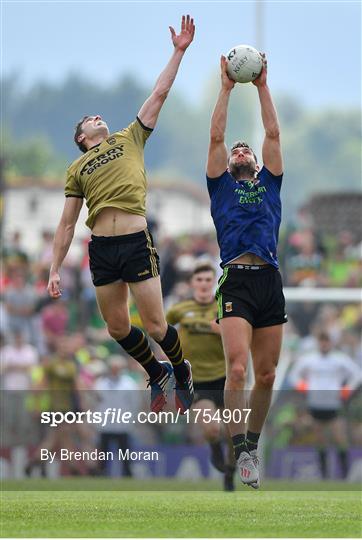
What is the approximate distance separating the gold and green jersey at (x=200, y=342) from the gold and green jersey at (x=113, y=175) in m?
3.37

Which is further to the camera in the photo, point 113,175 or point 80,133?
point 80,133

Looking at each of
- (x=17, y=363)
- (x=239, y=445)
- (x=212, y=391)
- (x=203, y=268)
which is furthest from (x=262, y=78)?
(x=17, y=363)

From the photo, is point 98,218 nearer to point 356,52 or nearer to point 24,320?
point 24,320

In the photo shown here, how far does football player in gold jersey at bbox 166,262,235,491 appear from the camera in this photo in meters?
16.9

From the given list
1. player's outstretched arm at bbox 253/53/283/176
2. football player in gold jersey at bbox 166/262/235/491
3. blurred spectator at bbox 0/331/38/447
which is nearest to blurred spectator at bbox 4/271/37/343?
blurred spectator at bbox 0/331/38/447

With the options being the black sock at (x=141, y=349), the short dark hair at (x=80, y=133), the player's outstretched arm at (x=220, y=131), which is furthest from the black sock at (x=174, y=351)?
the short dark hair at (x=80, y=133)

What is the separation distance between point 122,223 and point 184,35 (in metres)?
1.86

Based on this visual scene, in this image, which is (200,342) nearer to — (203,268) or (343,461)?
(203,268)

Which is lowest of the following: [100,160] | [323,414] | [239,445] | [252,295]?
[323,414]

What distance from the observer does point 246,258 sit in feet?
44.6

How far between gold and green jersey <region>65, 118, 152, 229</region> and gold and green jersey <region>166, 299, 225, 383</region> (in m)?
3.37

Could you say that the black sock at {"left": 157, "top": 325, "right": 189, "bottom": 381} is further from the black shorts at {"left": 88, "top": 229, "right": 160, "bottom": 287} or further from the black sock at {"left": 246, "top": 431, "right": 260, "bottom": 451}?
the black sock at {"left": 246, "top": 431, "right": 260, "bottom": 451}

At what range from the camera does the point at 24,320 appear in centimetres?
2455

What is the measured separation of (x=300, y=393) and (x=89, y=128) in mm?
10370
